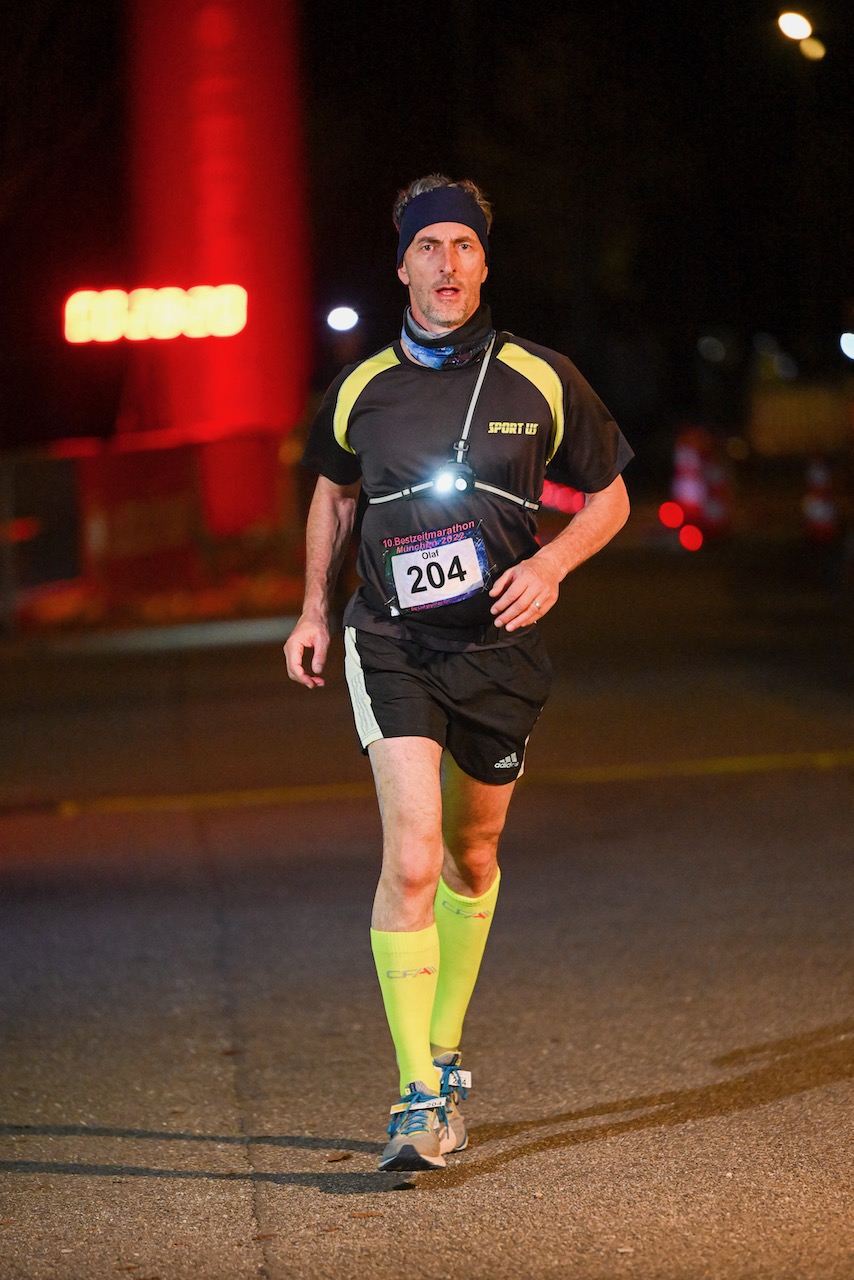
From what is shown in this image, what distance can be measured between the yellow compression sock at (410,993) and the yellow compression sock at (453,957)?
33cm

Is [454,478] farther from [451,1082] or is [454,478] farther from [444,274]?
[451,1082]

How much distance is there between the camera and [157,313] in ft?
72.7

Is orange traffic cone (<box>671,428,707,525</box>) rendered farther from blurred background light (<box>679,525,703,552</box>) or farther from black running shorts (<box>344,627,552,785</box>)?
black running shorts (<box>344,627,552,785</box>)

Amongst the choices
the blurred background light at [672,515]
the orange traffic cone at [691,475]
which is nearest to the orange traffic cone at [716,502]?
the orange traffic cone at [691,475]

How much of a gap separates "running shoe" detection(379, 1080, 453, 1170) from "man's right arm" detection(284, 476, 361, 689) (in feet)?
3.37

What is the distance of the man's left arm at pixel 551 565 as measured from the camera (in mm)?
4641

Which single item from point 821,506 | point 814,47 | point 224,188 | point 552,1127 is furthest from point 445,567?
point 224,188

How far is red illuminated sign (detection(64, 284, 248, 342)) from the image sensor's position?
21828 millimetres

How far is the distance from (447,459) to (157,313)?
17.9 meters

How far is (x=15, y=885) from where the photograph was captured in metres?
7.90

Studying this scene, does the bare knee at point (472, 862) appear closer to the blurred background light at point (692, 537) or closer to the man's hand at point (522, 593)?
the man's hand at point (522, 593)

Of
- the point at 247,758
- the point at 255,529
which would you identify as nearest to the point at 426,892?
the point at 247,758

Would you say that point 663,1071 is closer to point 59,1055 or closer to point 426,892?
point 426,892

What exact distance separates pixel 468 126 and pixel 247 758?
33743 millimetres
